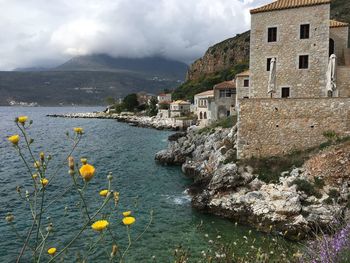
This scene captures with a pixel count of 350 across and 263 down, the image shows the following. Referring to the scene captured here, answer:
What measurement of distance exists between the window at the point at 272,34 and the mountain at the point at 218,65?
7711cm

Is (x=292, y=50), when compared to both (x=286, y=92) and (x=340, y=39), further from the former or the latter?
(x=340, y=39)

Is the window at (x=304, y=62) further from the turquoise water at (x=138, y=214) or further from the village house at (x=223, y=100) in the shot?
the village house at (x=223, y=100)

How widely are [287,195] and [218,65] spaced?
11423 cm

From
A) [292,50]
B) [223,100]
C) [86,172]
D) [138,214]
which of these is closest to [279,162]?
[292,50]

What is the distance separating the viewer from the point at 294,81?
22641 mm

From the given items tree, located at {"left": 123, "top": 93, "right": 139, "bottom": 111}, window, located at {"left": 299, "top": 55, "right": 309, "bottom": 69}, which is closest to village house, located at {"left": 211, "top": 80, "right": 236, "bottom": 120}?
window, located at {"left": 299, "top": 55, "right": 309, "bottom": 69}

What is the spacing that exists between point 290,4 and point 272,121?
964cm

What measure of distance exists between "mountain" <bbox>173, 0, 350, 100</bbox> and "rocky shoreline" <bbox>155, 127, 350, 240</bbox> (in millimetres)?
83842

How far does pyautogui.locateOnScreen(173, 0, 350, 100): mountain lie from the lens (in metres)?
105

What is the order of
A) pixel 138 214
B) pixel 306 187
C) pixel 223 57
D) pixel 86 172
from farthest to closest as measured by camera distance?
pixel 223 57
pixel 138 214
pixel 306 187
pixel 86 172

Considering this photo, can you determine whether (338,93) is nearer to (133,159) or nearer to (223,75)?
(133,159)

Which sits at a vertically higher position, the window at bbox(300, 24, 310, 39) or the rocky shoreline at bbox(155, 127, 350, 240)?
the window at bbox(300, 24, 310, 39)

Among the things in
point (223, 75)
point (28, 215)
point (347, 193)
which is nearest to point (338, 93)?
point (347, 193)

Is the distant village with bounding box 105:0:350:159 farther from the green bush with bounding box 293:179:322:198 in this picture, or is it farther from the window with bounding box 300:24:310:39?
the green bush with bounding box 293:179:322:198
